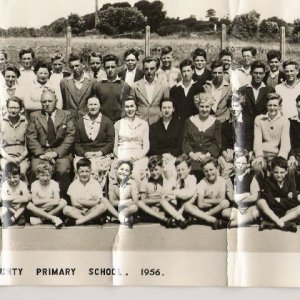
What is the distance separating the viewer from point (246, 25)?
2.36 ft

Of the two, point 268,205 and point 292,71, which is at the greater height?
point 292,71

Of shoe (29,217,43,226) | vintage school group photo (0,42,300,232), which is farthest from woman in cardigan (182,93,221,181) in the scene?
shoe (29,217,43,226)

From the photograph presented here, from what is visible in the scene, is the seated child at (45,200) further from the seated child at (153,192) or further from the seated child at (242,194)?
the seated child at (242,194)

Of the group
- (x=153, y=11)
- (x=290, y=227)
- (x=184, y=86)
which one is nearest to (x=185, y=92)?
(x=184, y=86)

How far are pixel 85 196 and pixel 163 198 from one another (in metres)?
0.10

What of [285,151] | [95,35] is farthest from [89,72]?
[285,151]

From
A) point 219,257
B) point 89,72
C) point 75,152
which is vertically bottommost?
point 219,257

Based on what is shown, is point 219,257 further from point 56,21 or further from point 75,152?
point 56,21

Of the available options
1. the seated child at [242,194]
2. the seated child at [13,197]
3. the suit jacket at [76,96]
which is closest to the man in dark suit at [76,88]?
the suit jacket at [76,96]

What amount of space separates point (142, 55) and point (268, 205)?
0.82 ft

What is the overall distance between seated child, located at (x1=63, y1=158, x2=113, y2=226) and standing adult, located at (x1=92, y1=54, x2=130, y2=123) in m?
0.07

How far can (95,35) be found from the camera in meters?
0.73

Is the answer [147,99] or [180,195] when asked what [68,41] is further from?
[180,195]

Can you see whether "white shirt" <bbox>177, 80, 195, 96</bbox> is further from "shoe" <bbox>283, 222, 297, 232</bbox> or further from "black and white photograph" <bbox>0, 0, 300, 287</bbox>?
"shoe" <bbox>283, 222, 297, 232</bbox>
